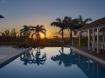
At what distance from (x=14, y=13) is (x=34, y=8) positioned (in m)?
2.79

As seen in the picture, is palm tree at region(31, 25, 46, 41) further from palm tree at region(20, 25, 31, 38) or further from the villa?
the villa

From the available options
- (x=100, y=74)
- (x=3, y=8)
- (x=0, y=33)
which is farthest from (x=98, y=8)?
(x=100, y=74)

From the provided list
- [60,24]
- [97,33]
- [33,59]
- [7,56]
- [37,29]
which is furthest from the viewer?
[60,24]

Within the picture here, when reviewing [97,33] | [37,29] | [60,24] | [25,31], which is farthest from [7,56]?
[60,24]

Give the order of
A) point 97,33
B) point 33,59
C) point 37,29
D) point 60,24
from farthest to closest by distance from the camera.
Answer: point 60,24 → point 37,29 → point 33,59 → point 97,33

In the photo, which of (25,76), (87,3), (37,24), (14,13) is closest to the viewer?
(25,76)

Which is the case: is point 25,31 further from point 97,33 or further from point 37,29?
point 97,33

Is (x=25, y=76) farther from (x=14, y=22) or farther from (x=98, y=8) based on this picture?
(x=14, y=22)

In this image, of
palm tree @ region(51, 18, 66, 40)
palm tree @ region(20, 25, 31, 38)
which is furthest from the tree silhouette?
palm tree @ region(51, 18, 66, 40)

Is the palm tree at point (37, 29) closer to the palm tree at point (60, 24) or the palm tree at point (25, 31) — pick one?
the palm tree at point (25, 31)

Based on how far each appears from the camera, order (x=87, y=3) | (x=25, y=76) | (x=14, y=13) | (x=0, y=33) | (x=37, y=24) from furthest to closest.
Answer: (x=37, y=24) → (x=0, y=33) → (x=14, y=13) → (x=87, y=3) → (x=25, y=76)

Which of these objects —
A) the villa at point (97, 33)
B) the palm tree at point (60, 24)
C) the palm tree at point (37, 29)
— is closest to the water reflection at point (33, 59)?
the villa at point (97, 33)

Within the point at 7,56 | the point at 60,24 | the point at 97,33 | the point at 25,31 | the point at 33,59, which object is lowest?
the point at 33,59

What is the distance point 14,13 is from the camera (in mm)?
36031
